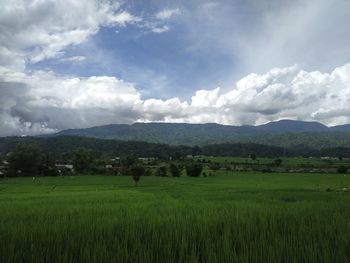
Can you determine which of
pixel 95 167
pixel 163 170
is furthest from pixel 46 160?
pixel 163 170

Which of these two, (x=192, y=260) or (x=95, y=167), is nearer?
(x=192, y=260)

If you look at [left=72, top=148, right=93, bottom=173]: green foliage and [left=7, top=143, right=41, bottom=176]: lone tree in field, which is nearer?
[left=7, top=143, right=41, bottom=176]: lone tree in field

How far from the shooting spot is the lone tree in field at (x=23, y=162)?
355ft

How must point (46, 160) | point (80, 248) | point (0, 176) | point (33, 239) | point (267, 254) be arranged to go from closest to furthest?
point (267, 254) < point (80, 248) < point (33, 239) < point (0, 176) < point (46, 160)

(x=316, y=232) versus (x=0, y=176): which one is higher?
(x=316, y=232)

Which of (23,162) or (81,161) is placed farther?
(81,161)

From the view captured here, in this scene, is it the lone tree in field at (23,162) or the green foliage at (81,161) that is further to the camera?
the green foliage at (81,161)

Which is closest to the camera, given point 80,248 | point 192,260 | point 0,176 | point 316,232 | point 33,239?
point 192,260

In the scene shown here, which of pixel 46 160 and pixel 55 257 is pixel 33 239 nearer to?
pixel 55 257

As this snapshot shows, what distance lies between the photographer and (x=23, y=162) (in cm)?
10875

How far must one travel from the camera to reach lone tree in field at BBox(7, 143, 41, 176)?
108056mm

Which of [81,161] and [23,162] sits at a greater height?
[23,162]

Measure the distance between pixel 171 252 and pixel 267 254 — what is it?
1528 mm

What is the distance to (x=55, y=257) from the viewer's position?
5273 millimetres
